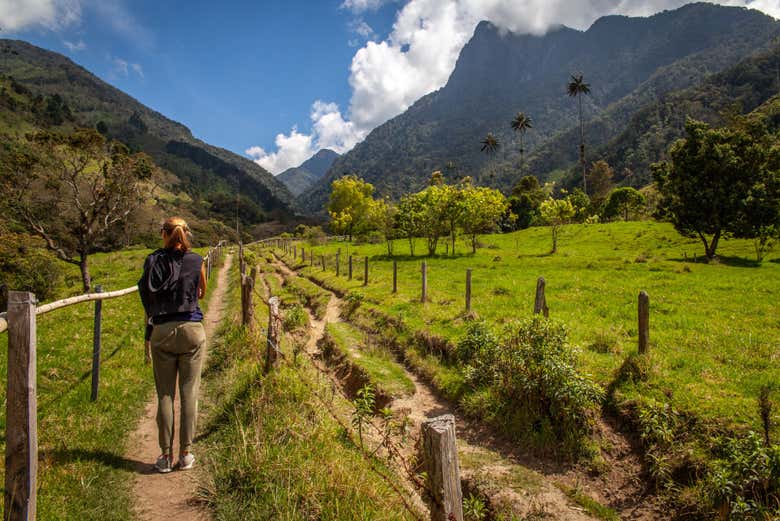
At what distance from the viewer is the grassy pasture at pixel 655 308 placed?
7582mm

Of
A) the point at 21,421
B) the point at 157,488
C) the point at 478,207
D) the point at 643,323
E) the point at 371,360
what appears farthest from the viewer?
the point at 478,207

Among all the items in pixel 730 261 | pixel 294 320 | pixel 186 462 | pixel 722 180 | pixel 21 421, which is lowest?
pixel 186 462

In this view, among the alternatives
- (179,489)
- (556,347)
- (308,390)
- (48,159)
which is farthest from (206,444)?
(48,159)

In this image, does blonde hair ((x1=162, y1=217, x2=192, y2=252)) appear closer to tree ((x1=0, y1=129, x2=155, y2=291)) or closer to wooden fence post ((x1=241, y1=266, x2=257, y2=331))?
wooden fence post ((x1=241, y1=266, x2=257, y2=331))

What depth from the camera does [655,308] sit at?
1398 cm

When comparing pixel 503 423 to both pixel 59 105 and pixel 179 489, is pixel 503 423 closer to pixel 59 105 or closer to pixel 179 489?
pixel 179 489

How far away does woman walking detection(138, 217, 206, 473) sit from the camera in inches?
187

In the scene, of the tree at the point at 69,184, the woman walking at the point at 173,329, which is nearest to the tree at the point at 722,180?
the woman walking at the point at 173,329

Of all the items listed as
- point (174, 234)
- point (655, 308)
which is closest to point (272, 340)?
point (174, 234)

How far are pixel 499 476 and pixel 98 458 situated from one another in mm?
6270

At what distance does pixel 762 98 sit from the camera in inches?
5207

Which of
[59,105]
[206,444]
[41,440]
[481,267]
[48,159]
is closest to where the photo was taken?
[41,440]

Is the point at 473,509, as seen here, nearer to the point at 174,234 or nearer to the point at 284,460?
Answer: the point at 284,460

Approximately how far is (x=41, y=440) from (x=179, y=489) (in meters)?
2.12
